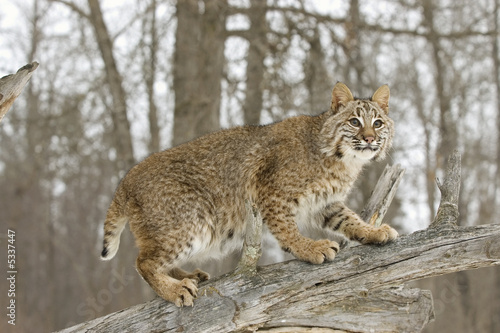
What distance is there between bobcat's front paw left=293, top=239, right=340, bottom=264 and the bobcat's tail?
1.56 metres

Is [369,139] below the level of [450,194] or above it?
above

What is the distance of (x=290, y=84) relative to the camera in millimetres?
9336

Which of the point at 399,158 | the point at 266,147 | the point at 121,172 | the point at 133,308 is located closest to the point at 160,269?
the point at 133,308

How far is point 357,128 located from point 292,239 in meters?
1.08

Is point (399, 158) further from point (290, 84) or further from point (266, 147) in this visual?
point (266, 147)

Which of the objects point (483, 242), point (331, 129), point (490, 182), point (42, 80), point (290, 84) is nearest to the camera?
point (483, 242)

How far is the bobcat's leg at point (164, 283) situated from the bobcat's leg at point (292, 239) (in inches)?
31.1

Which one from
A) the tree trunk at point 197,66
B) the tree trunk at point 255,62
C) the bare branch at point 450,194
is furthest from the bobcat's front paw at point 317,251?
the tree trunk at point 255,62

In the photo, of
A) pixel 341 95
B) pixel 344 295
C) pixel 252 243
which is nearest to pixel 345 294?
pixel 344 295

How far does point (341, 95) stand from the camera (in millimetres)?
4883

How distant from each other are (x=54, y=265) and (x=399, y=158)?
13193 millimetres

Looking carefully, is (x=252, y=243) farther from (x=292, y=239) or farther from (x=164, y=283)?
(x=164, y=283)

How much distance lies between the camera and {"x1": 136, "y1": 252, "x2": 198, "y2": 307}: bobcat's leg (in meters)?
4.17

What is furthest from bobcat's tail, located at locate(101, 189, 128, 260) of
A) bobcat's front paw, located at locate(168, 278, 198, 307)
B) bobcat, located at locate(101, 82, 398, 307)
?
bobcat's front paw, located at locate(168, 278, 198, 307)
